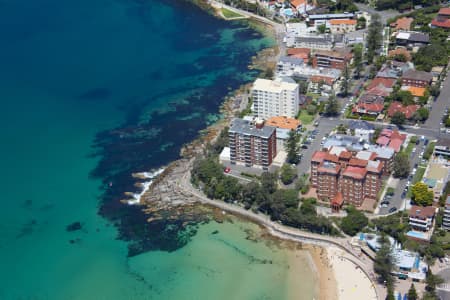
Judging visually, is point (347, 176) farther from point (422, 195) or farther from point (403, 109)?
point (403, 109)

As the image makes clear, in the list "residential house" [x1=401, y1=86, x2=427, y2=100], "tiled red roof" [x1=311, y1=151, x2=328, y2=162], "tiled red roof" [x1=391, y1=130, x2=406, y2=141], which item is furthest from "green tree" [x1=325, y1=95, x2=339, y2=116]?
"tiled red roof" [x1=311, y1=151, x2=328, y2=162]

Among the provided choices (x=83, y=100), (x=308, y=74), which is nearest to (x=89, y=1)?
(x=83, y=100)

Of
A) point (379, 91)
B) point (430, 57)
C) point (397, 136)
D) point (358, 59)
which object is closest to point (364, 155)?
point (397, 136)

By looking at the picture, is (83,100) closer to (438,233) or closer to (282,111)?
(282,111)

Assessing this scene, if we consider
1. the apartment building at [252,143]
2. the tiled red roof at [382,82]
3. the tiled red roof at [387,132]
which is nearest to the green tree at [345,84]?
the tiled red roof at [382,82]

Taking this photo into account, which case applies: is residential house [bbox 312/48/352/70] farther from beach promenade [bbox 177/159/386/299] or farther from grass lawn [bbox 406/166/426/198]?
beach promenade [bbox 177/159/386/299]
